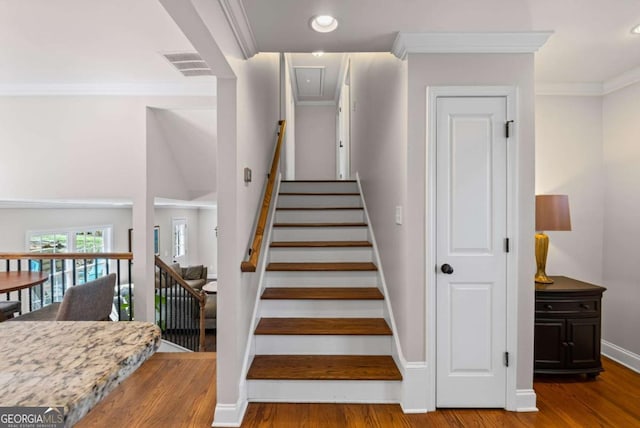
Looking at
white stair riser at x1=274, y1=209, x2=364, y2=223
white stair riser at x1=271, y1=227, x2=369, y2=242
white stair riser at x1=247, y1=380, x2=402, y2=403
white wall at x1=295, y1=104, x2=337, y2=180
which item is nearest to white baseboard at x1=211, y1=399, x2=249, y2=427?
white stair riser at x1=247, y1=380, x2=402, y2=403

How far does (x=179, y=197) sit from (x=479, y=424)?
13.3 feet

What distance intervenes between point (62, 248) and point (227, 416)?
17.9 feet

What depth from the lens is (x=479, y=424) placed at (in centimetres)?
203

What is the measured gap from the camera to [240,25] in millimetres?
1930

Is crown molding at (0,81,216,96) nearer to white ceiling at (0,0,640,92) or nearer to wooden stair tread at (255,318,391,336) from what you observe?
white ceiling at (0,0,640,92)

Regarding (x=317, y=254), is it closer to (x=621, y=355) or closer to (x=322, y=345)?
Result: (x=322, y=345)

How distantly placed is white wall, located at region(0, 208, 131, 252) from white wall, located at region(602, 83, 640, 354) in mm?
7317

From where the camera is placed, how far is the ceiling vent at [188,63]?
2.77m

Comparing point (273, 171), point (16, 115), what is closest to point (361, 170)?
point (273, 171)

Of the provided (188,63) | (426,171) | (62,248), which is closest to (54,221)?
(62,248)

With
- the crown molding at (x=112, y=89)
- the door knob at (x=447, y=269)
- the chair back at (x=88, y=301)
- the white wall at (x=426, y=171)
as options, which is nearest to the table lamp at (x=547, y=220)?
the white wall at (x=426, y=171)

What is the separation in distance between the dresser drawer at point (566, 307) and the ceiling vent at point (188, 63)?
319cm

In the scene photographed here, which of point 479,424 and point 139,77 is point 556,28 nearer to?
point 479,424

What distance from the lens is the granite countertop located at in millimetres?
539
